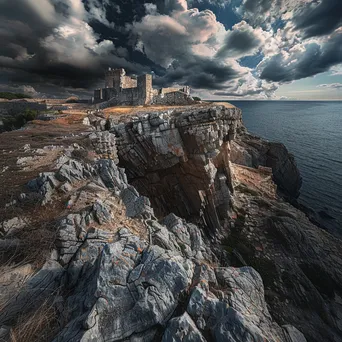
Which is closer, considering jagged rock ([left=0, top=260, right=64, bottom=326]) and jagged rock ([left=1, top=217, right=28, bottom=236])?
jagged rock ([left=0, top=260, right=64, bottom=326])

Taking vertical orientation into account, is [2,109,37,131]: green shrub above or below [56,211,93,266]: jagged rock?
below

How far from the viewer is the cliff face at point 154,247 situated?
19.6 feet

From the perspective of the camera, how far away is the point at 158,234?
38.5 ft

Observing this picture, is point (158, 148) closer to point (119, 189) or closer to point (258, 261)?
point (119, 189)

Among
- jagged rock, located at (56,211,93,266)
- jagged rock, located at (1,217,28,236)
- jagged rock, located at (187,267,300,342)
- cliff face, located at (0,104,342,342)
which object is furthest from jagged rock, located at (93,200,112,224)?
jagged rock, located at (187,267,300,342)

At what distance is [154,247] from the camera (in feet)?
27.2

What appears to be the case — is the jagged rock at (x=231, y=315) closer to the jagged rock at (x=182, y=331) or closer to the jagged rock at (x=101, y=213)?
the jagged rock at (x=182, y=331)

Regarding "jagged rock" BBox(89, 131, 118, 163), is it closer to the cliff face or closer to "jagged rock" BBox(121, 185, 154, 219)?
the cliff face

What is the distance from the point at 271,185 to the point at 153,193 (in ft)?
82.7

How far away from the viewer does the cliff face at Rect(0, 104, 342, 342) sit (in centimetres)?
596

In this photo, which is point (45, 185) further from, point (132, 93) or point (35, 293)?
point (132, 93)

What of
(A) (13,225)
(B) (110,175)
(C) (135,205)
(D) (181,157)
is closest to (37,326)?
(A) (13,225)

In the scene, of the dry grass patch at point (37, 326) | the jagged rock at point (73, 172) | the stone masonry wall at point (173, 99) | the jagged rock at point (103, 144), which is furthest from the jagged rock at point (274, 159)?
the dry grass patch at point (37, 326)

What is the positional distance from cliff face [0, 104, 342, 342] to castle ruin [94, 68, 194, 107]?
29.1 metres
